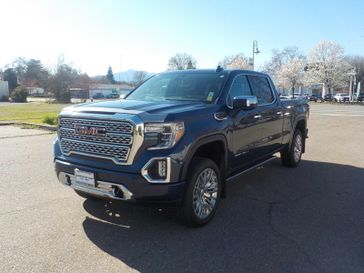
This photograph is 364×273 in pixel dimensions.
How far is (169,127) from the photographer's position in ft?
13.7

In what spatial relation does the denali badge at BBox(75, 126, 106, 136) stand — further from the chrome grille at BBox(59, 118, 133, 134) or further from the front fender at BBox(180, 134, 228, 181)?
the front fender at BBox(180, 134, 228, 181)

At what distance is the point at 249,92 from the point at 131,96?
6.08 feet

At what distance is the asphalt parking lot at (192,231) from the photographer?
3779 mm

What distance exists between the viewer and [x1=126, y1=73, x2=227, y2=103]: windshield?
541cm

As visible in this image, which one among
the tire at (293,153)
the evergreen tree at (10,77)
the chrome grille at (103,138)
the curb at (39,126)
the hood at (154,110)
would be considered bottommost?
the curb at (39,126)

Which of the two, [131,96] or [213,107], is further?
[131,96]

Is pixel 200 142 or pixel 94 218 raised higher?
pixel 200 142

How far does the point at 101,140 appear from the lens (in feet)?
14.3

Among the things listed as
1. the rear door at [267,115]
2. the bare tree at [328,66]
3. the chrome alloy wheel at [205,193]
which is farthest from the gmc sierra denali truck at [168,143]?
the bare tree at [328,66]

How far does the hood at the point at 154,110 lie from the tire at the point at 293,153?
11.8 ft

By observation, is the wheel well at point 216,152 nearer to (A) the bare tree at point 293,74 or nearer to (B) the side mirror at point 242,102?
(B) the side mirror at point 242,102

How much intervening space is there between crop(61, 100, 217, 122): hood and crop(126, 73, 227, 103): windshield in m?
0.42

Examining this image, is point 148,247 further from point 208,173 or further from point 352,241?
point 352,241

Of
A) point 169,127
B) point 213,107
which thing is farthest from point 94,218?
point 213,107
